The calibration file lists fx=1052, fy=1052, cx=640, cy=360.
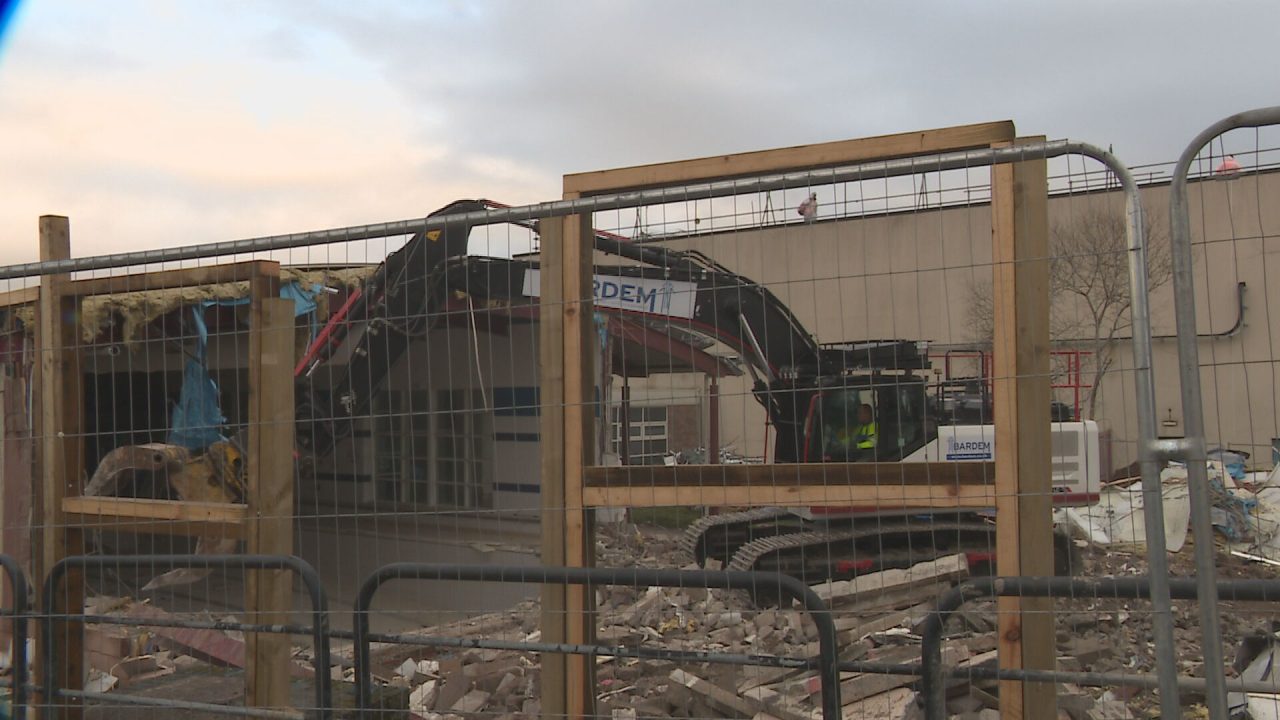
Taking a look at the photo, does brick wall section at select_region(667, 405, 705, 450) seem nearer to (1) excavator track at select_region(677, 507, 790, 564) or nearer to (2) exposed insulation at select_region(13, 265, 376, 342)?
(2) exposed insulation at select_region(13, 265, 376, 342)

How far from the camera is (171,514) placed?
14.9ft

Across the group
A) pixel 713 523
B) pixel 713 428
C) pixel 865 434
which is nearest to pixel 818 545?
pixel 713 523

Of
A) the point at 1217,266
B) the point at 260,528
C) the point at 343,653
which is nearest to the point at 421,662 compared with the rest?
the point at 343,653

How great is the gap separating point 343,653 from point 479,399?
3.68m

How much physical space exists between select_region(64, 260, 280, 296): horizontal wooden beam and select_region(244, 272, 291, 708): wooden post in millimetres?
60

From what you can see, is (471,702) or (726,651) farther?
(726,651)

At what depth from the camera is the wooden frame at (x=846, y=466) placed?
3289mm

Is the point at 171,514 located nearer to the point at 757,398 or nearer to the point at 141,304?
the point at 757,398

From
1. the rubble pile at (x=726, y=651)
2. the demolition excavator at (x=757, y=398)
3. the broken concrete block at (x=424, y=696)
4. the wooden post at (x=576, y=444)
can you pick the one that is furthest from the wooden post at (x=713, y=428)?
the broken concrete block at (x=424, y=696)

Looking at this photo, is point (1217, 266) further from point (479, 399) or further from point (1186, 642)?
point (479, 399)

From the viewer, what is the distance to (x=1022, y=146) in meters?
3.21

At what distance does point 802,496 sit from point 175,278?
289 centimetres

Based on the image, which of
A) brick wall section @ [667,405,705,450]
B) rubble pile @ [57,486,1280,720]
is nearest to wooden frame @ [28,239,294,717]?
rubble pile @ [57,486,1280,720]

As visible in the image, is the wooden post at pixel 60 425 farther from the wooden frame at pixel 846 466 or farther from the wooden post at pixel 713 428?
the wooden post at pixel 713 428
